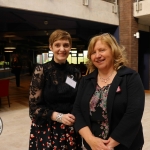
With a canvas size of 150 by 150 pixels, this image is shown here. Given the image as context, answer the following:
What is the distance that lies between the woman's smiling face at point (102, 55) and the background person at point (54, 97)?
0.40 m

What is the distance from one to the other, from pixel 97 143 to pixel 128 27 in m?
7.50

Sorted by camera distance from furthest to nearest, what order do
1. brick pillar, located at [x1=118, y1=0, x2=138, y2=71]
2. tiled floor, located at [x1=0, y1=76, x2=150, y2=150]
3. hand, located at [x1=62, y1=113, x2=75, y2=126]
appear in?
brick pillar, located at [x1=118, y1=0, x2=138, y2=71]
tiled floor, located at [x1=0, y1=76, x2=150, y2=150]
hand, located at [x1=62, y1=113, x2=75, y2=126]

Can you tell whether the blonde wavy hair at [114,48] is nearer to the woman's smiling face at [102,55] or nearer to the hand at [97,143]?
the woman's smiling face at [102,55]

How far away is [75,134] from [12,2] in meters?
4.35

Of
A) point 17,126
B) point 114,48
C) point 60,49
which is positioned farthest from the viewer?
point 17,126

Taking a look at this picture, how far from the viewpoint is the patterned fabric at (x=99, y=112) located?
1.38 m

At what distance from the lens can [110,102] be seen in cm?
134

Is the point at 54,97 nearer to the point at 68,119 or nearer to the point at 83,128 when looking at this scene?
the point at 68,119

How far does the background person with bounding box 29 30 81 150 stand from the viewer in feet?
5.74

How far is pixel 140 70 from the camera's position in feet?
34.4

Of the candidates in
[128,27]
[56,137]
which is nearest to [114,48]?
[56,137]

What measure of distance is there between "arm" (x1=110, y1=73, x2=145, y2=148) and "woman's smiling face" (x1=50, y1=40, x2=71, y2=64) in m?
0.64

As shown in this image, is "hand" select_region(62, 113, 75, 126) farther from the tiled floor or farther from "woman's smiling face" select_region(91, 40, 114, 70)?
the tiled floor

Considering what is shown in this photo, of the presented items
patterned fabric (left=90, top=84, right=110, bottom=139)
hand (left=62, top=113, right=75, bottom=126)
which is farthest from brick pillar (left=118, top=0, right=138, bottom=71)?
patterned fabric (left=90, top=84, right=110, bottom=139)
